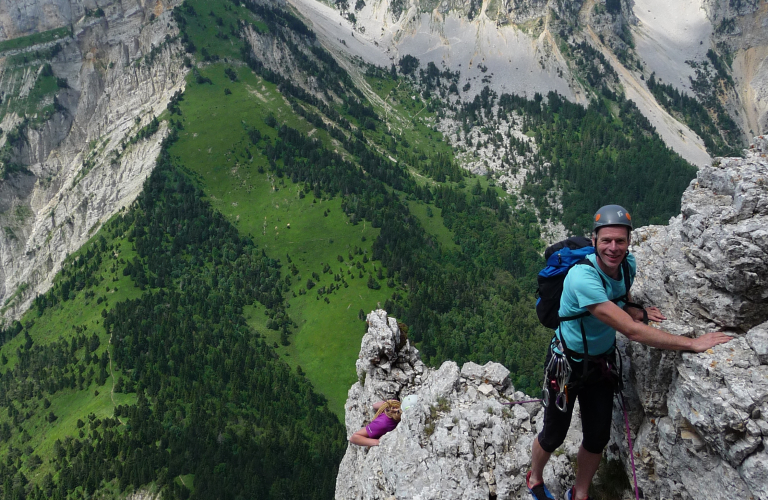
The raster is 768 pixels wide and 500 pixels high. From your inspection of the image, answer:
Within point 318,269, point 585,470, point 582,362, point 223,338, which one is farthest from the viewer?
point 318,269

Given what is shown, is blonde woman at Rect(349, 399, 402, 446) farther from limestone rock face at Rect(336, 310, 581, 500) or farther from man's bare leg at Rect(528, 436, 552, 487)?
man's bare leg at Rect(528, 436, 552, 487)

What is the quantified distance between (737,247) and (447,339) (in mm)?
144449

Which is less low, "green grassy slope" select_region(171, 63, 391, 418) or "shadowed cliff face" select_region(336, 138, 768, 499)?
"shadowed cliff face" select_region(336, 138, 768, 499)

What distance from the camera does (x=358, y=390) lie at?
80.2 feet

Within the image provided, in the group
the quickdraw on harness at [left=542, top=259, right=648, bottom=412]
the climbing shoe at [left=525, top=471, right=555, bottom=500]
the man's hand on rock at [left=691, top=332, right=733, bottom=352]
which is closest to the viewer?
the man's hand on rock at [left=691, top=332, right=733, bottom=352]

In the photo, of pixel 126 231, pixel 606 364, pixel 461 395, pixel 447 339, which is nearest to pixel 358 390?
pixel 461 395

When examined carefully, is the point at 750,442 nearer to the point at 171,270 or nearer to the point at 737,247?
the point at 737,247

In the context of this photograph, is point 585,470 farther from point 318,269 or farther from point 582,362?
point 318,269

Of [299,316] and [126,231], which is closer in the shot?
[299,316]

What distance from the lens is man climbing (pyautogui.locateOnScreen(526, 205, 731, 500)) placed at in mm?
9648

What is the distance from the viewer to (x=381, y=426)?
57.5 feet

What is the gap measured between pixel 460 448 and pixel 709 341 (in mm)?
8363

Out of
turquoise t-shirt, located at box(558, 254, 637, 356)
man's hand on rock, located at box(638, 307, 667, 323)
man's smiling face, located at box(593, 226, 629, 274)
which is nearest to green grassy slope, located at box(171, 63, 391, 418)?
man's hand on rock, located at box(638, 307, 667, 323)

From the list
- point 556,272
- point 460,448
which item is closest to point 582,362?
point 556,272
